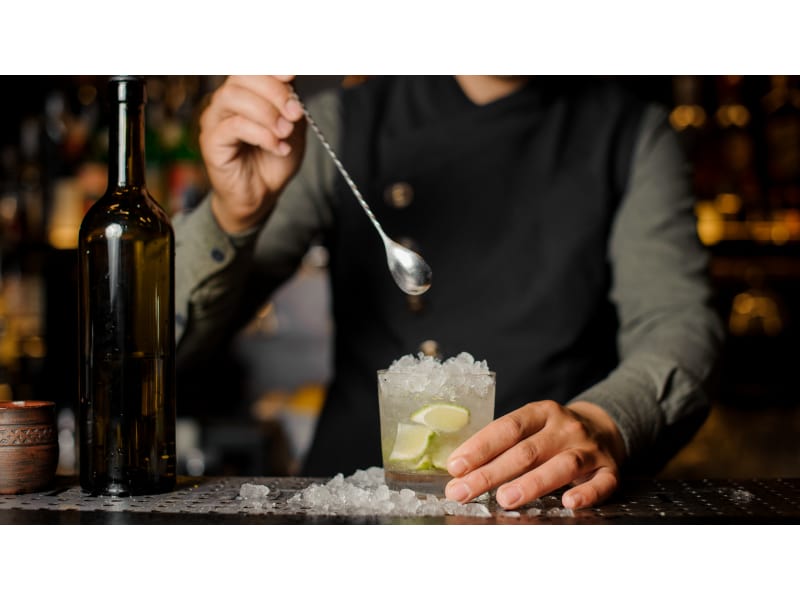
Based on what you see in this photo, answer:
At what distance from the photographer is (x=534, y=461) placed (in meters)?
1.13

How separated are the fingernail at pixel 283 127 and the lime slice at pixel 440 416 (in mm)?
455

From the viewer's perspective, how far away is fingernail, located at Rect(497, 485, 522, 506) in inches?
42.8

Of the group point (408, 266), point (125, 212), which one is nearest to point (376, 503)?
point (408, 266)

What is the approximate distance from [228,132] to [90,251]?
289 mm

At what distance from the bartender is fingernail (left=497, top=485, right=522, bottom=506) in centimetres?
67

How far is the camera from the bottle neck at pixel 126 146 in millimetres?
1158

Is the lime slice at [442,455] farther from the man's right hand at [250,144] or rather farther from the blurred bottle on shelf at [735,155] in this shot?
the blurred bottle on shelf at [735,155]

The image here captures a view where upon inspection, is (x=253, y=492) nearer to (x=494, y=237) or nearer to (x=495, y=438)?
(x=495, y=438)

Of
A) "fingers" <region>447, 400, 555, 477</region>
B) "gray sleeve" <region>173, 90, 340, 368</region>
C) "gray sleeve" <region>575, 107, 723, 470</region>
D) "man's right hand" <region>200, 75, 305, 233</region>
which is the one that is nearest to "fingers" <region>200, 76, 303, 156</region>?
"man's right hand" <region>200, 75, 305, 233</region>

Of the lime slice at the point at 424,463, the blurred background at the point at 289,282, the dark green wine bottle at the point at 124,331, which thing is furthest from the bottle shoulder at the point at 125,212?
the blurred background at the point at 289,282

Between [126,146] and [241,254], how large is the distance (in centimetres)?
46

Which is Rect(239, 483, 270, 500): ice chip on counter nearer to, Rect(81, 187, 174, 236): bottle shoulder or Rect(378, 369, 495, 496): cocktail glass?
Rect(378, 369, 495, 496): cocktail glass

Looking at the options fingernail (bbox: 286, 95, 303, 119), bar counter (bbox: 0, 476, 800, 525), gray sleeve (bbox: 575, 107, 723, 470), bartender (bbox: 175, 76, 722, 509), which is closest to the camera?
bar counter (bbox: 0, 476, 800, 525)
